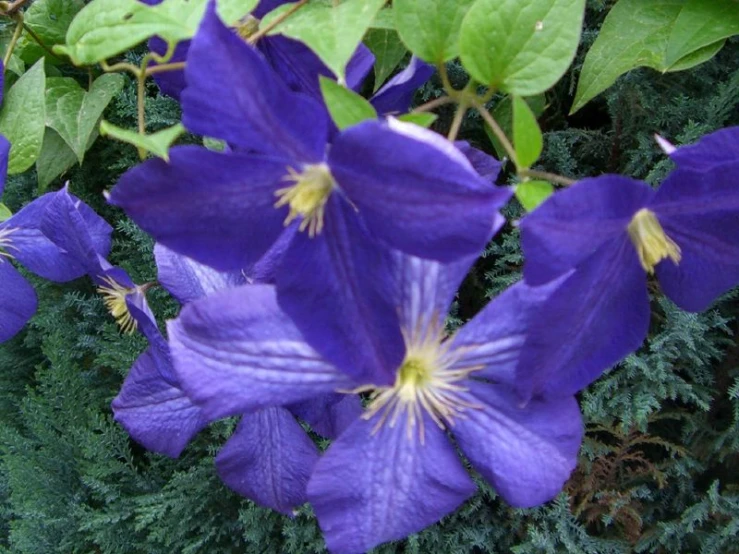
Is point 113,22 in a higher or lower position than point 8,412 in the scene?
higher

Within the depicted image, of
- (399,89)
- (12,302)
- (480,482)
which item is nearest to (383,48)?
(399,89)

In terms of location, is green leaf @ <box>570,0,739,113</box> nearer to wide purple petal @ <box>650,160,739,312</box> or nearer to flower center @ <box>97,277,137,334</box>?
wide purple petal @ <box>650,160,739,312</box>

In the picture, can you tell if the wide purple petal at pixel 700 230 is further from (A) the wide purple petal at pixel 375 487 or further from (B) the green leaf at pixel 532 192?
(A) the wide purple petal at pixel 375 487

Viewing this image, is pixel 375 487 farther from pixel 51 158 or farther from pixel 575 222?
pixel 51 158

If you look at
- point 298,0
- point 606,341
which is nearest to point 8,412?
point 298,0

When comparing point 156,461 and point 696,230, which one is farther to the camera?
point 156,461

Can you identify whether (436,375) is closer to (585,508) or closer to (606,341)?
(606,341)

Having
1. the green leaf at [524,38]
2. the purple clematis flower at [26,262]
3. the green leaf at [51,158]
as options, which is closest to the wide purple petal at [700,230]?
the green leaf at [524,38]
